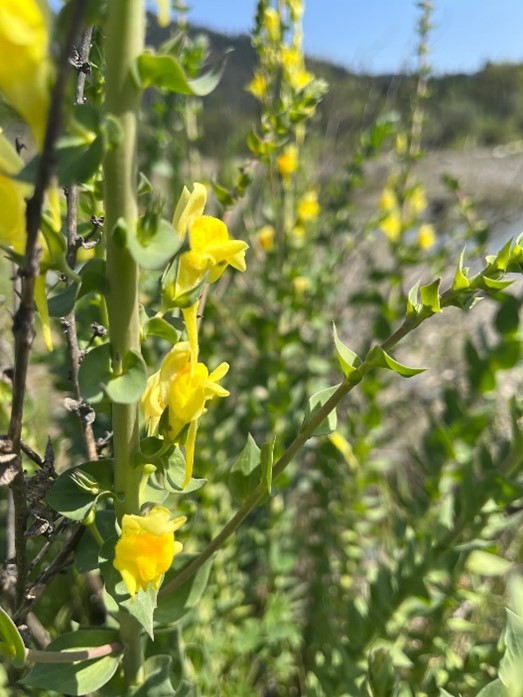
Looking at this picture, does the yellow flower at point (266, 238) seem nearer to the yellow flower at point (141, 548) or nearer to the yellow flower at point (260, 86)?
the yellow flower at point (260, 86)

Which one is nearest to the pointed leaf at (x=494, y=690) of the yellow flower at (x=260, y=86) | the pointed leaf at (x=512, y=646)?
the pointed leaf at (x=512, y=646)

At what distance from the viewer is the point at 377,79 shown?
1.73 m

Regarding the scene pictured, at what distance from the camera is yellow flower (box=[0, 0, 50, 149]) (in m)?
0.23

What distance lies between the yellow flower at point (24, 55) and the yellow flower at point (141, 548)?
20cm

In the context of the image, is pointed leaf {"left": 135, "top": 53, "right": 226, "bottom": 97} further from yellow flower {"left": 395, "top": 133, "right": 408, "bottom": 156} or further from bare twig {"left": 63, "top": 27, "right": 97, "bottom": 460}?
yellow flower {"left": 395, "top": 133, "right": 408, "bottom": 156}

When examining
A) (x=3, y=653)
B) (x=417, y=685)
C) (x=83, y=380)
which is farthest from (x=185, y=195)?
(x=417, y=685)

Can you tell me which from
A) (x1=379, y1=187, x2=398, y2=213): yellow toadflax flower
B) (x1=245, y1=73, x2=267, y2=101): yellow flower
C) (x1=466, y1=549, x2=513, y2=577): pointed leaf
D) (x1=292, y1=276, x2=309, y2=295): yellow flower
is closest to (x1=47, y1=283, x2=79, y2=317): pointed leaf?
(x1=466, y1=549, x2=513, y2=577): pointed leaf

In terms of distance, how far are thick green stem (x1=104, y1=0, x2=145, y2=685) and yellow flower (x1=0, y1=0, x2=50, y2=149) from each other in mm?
27

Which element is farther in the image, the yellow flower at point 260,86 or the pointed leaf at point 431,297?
the yellow flower at point 260,86

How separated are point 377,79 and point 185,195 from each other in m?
1.58

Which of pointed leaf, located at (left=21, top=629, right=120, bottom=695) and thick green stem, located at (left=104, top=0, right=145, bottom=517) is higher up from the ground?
thick green stem, located at (left=104, top=0, right=145, bottom=517)

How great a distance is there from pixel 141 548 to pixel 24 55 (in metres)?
0.23

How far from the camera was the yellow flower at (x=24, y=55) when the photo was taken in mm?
230

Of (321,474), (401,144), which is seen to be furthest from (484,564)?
(401,144)
